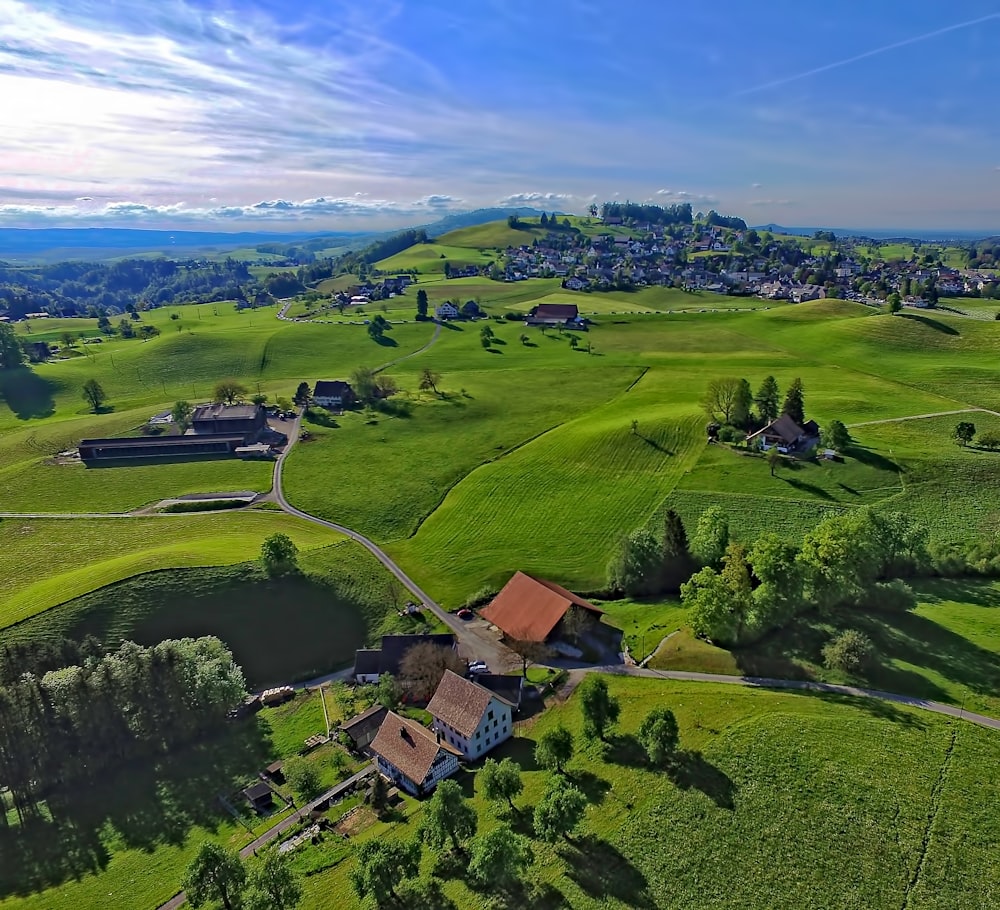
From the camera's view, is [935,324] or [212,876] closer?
[212,876]

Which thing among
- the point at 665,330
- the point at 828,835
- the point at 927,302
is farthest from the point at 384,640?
the point at 927,302

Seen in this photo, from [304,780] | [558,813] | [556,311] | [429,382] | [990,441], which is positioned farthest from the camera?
[556,311]

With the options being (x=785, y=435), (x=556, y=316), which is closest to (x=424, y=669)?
(x=785, y=435)

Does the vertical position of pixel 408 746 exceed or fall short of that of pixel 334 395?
it falls short

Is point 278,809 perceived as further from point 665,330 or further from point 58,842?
point 665,330

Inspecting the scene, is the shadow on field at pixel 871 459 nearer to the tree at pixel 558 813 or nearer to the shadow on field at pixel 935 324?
the tree at pixel 558 813

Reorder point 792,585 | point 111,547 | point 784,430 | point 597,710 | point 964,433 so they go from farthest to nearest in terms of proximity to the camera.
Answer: point 784,430
point 964,433
point 111,547
point 792,585
point 597,710

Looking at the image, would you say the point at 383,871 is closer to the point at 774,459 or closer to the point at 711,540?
the point at 711,540
